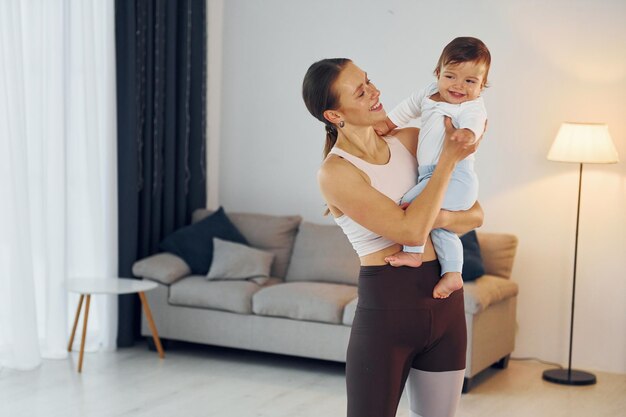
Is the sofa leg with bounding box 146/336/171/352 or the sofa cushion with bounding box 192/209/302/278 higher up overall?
the sofa cushion with bounding box 192/209/302/278

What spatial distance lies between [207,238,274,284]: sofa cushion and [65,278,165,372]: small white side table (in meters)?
0.40

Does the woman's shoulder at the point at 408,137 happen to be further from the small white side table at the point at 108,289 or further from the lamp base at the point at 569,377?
the lamp base at the point at 569,377

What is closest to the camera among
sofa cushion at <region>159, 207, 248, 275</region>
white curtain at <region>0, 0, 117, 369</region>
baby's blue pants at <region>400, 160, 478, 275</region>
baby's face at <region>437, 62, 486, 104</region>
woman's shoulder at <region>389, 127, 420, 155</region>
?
baby's blue pants at <region>400, 160, 478, 275</region>

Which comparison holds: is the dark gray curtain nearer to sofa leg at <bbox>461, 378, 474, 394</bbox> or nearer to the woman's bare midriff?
sofa leg at <bbox>461, 378, 474, 394</bbox>

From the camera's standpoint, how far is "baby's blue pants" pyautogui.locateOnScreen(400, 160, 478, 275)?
2.16 meters

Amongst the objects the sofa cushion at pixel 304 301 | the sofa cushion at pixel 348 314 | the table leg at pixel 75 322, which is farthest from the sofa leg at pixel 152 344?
the sofa cushion at pixel 348 314

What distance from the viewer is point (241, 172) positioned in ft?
20.9

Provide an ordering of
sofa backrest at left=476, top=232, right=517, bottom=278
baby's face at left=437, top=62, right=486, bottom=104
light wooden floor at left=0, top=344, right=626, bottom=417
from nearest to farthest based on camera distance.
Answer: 1. baby's face at left=437, top=62, right=486, bottom=104
2. light wooden floor at left=0, top=344, right=626, bottom=417
3. sofa backrest at left=476, top=232, right=517, bottom=278

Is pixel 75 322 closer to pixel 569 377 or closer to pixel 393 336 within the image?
pixel 569 377

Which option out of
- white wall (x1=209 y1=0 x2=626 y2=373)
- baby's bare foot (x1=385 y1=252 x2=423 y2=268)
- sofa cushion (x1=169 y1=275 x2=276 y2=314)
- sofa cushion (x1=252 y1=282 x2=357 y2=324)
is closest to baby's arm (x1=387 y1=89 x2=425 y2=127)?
baby's bare foot (x1=385 y1=252 x2=423 y2=268)

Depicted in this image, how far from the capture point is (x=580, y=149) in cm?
499

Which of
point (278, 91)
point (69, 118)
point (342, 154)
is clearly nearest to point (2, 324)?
point (69, 118)

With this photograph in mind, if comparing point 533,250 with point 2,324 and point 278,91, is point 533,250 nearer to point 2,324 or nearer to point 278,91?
point 278,91

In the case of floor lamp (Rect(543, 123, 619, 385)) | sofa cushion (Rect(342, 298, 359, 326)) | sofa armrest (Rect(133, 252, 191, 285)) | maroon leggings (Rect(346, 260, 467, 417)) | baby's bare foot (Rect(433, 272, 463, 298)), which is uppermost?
floor lamp (Rect(543, 123, 619, 385))
